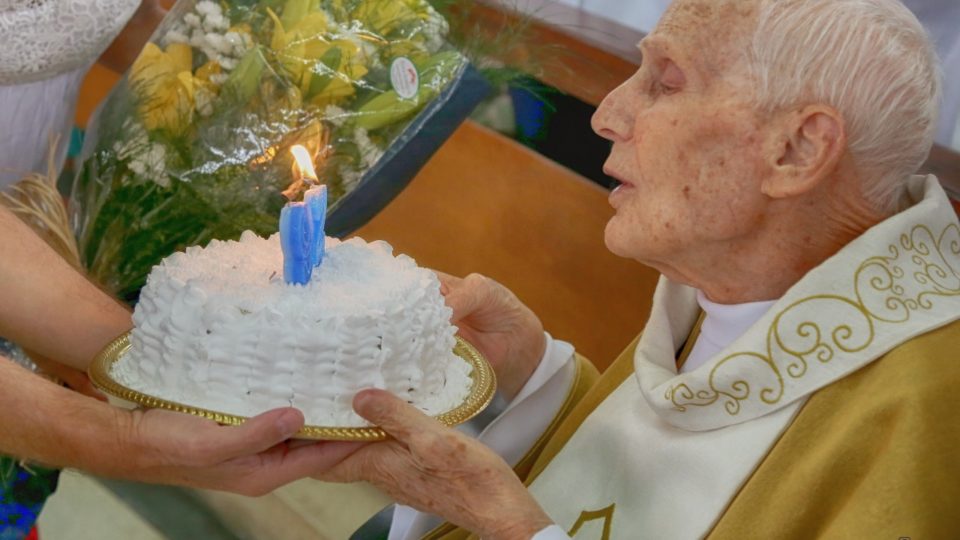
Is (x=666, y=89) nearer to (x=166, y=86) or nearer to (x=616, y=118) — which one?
(x=616, y=118)

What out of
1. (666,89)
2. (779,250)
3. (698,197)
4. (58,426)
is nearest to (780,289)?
(779,250)

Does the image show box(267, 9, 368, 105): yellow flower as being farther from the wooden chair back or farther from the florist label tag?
the wooden chair back

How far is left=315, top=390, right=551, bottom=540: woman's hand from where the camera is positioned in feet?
6.40

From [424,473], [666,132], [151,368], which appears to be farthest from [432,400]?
[666,132]

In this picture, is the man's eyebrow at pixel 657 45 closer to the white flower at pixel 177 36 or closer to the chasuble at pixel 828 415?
the chasuble at pixel 828 415

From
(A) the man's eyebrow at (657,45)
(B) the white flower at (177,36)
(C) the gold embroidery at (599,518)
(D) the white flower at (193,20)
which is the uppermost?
(A) the man's eyebrow at (657,45)

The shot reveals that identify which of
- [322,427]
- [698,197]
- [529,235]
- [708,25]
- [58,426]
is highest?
[708,25]

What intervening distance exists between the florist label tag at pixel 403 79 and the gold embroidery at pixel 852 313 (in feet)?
2.51

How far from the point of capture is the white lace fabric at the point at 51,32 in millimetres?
2592

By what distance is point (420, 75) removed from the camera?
254 cm

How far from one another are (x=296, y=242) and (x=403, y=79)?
736 mm

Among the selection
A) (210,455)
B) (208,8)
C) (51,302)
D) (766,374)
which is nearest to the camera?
(210,455)

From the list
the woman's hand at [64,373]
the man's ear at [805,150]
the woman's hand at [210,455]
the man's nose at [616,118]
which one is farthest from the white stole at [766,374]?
the woman's hand at [64,373]

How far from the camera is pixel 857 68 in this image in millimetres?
1955
